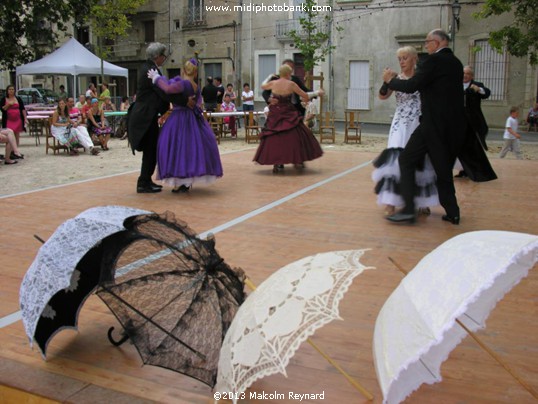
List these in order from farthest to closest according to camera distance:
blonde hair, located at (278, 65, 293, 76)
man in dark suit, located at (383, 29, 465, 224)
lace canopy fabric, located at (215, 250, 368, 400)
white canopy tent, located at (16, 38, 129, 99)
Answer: white canopy tent, located at (16, 38, 129, 99) < blonde hair, located at (278, 65, 293, 76) < man in dark suit, located at (383, 29, 465, 224) < lace canopy fabric, located at (215, 250, 368, 400)

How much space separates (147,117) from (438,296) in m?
6.98

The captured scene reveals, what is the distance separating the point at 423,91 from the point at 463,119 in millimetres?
496

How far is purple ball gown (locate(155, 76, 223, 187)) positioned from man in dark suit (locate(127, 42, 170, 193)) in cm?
29

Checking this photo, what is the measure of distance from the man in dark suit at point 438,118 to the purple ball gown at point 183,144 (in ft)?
9.38

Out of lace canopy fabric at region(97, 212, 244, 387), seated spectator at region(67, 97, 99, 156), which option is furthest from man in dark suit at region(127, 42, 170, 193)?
seated spectator at region(67, 97, 99, 156)

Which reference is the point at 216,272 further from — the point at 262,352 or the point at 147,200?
the point at 147,200

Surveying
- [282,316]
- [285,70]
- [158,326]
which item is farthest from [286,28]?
[282,316]

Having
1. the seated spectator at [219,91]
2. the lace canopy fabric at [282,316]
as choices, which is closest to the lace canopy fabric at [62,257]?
the lace canopy fabric at [282,316]

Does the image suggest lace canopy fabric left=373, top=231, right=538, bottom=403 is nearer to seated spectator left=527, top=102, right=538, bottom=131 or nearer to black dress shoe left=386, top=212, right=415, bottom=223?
black dress shoe left=386, top=212, right=415, bottom=223

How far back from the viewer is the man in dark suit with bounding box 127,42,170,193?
8.49m

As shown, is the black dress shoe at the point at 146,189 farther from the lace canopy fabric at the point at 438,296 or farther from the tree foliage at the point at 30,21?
the tree foliage at the point at 30,21

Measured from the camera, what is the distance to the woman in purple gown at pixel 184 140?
8.23 metres

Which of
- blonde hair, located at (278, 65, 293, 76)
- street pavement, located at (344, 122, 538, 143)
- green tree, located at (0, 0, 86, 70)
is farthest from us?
green tree, located at (0, 0, 86, 70)

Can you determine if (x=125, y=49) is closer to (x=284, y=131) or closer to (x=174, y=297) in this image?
(x=284, y=131)
